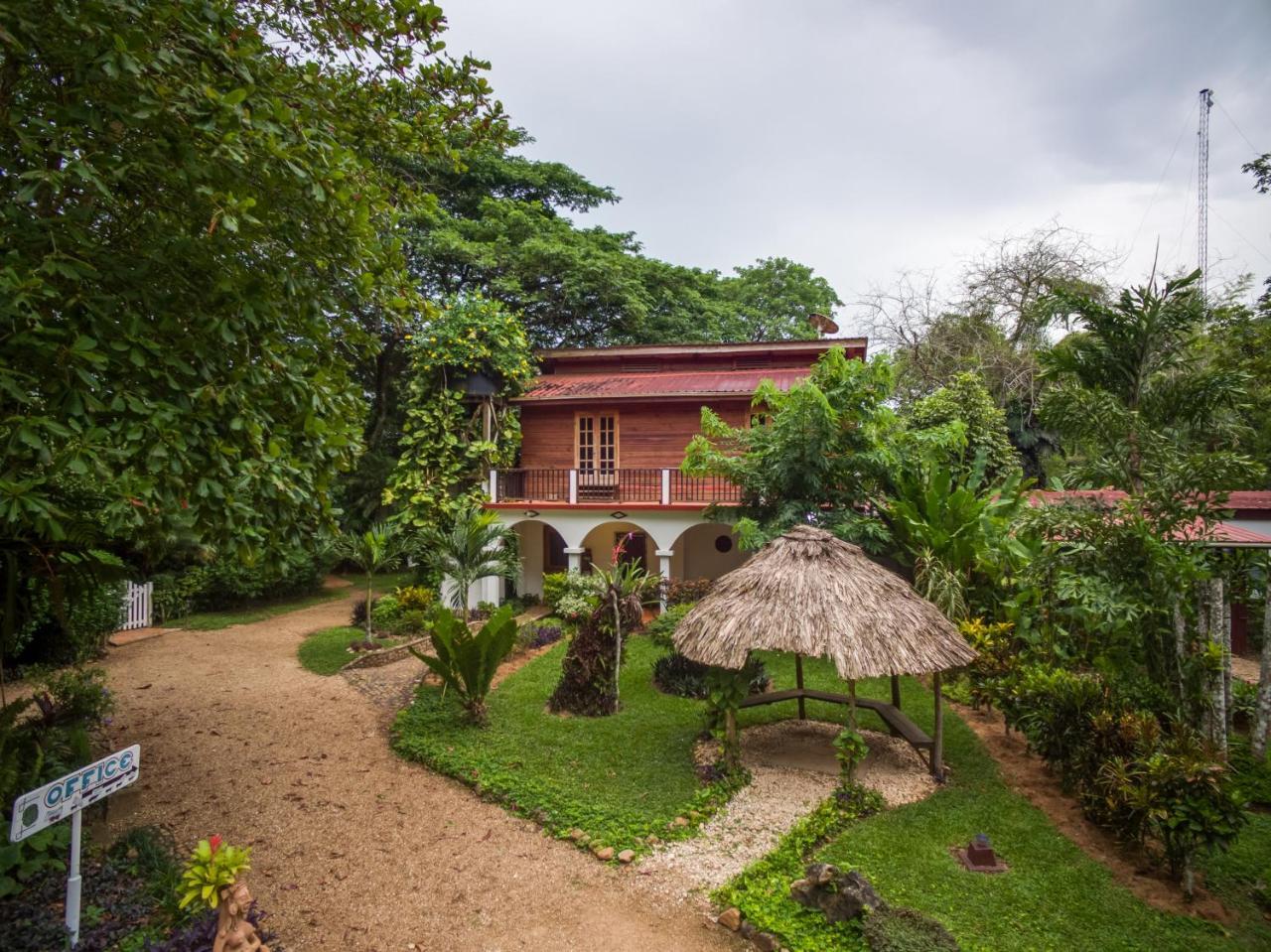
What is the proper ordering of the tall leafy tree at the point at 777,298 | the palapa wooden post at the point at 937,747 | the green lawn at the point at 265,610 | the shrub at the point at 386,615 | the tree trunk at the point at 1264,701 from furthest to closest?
the tall leafy tree at the point at 777,298
the green lawn at the point at 265,610
the shrub at the point at 386,615
the tree trunk at the point at 1264,701
the palapa wooden post at the point at 937,747

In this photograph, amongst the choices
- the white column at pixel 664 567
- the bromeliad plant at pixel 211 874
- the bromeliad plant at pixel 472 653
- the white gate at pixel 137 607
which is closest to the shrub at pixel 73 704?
the bromeliad plant at pixel 472 653

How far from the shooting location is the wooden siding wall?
1519 centimetres

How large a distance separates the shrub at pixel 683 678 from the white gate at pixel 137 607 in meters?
10.5

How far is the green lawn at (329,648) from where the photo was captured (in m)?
10.7

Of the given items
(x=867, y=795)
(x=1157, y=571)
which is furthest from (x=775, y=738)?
(x=1157, y=571)

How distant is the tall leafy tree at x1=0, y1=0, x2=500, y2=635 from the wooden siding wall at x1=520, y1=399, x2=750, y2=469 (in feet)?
34.5

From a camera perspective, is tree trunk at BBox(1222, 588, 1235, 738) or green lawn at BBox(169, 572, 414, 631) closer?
tree trunk at BBox(1222, 588, 1235, 738)

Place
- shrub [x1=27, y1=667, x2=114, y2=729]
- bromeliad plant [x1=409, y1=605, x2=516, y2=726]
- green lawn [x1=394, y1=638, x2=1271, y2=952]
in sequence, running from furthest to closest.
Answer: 1. bromeliad plant [x1=409, y1=605, x2=516, y2=726]
2. shrub [x1=27, y1=667, x2=114, y2=729]
3. green lawn [x1=394, y1=638, x2=1271, y2=952]

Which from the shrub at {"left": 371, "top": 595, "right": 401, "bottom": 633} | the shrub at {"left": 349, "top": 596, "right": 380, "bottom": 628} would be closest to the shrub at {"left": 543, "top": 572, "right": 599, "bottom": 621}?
the shrub at {"left": 371, "top": 595, "right": 401, "bottom": 633}

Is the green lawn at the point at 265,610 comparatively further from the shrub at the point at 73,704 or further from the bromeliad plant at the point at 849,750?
the bromeliad plant at the point at 849,750

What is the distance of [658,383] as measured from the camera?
15.8 meters

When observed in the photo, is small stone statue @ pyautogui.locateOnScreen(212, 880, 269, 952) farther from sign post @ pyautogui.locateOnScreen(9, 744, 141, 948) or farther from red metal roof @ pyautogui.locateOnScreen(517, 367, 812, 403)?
red metal roof @ pyautogui.locateOnScreen(517, 367, 812, 403)

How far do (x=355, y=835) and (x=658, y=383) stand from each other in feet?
39.2

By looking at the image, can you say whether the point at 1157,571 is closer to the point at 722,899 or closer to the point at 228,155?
the point at 722,899
